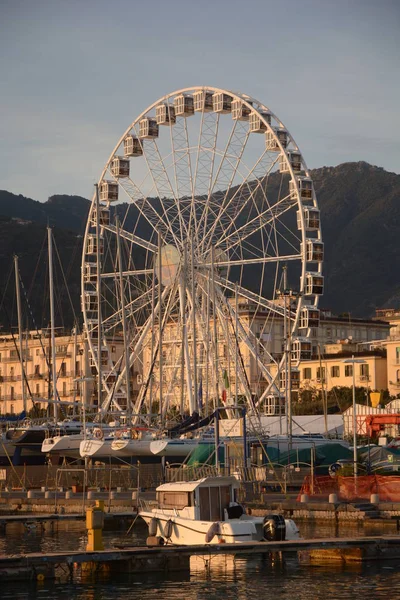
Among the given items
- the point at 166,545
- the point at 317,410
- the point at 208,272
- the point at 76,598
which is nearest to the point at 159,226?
the point at 208,272

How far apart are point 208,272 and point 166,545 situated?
41.8 m

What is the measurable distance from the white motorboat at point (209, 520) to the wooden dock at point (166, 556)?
2.19 feet

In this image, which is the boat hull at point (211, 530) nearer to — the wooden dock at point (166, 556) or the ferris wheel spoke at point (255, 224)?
the wooden dock at point (166, 556)

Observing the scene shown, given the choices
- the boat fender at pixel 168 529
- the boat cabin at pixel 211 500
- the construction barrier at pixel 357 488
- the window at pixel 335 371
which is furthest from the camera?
the window at pixel 335 371

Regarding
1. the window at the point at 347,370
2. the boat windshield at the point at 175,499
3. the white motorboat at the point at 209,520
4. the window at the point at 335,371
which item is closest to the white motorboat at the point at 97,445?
the boat windshield at the point at 175,499

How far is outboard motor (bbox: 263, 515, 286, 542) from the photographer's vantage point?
41000 mm

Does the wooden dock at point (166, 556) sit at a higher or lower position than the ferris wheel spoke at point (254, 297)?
lower

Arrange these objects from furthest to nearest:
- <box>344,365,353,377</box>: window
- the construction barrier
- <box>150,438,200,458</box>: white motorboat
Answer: <box>344,365,353,377</box>: window → <box>150,438,200,458</box>: white motorboat → the construction barrier

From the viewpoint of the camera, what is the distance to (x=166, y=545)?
41.8 meters

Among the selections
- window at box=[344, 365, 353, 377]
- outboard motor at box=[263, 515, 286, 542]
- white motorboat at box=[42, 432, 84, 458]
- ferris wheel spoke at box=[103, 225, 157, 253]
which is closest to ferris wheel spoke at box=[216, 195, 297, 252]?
ferris wheel spoke at box=[103, 225, 157, 253]

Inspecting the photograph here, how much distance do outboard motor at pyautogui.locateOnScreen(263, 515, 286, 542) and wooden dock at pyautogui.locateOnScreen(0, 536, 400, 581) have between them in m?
0.52

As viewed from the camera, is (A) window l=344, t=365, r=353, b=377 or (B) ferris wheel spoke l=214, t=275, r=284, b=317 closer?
(B) ferris wheel spoke l=214, t=275, r=284, b=317

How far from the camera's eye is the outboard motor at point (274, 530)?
4100 cm

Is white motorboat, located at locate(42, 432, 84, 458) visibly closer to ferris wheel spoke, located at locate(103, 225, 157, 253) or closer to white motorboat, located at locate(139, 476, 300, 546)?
ferris wheel spoke, located at locate(103, 225, 157, 253)
